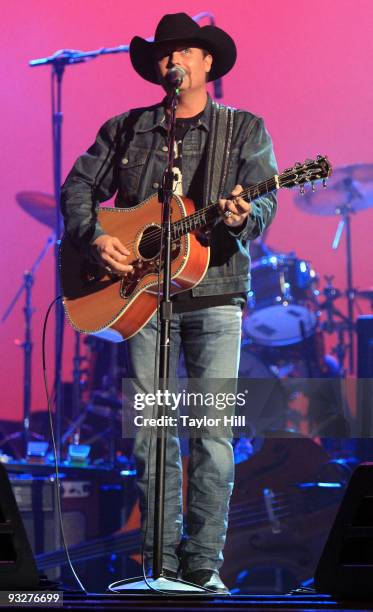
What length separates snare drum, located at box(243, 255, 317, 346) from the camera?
19.7 ft

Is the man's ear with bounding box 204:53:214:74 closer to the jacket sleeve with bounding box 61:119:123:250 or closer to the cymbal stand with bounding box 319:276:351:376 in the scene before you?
the jacket sleeve with bounding box 61:119:123:250

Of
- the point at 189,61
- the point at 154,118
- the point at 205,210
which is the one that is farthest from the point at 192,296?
the point at 189,61

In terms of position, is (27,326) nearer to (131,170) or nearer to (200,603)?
(131,170)

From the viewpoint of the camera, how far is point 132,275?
340cm

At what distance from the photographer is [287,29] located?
529 cm

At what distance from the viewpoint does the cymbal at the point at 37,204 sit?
556 centimetres

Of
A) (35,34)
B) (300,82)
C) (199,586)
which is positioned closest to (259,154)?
(199,586)

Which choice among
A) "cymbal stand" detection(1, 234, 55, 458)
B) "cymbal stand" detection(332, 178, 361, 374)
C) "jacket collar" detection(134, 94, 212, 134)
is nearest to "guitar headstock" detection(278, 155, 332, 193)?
"jacket collar" detection(134, 94, 212, 134)

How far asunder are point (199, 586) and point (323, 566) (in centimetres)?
Result: 60

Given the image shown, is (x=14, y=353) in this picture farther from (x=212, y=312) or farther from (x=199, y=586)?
(x=199, y=586)

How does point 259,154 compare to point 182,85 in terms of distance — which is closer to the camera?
point 182,85

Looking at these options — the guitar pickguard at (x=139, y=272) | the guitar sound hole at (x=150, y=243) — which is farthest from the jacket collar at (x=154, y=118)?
the guitar pickguard at (x=139, y=272)

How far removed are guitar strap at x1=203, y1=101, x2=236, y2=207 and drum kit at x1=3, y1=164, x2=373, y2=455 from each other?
225cm

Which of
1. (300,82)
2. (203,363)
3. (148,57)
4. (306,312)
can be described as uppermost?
(300,82)
